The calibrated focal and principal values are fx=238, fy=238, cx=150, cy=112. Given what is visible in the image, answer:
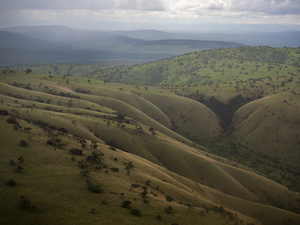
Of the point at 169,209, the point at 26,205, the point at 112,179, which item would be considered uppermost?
the point at 26,205

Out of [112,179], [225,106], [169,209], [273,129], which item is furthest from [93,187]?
[225,106]

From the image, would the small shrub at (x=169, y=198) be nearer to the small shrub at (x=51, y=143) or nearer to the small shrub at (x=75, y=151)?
the small shrub at (x=75, y=151)

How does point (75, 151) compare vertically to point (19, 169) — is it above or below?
below

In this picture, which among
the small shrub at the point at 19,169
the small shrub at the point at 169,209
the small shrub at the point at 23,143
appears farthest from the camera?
the small shrub at the point at 23,143

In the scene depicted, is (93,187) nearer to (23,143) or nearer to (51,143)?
(23,143)

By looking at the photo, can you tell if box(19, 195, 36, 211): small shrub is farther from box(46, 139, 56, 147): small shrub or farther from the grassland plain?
box(46, 139, 56, 147): small shrub

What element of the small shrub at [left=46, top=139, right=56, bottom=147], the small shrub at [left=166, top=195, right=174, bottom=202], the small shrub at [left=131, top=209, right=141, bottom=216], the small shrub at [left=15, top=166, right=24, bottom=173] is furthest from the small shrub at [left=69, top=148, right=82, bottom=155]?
the small shrub at [left=131, top=209, right=141, bottom=216]

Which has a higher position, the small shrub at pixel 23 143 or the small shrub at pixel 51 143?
the small shrub at pixel 23 143

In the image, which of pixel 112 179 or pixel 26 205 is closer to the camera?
pixel 26 205

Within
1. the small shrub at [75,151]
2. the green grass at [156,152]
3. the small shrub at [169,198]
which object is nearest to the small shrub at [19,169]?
the green grass at [156,152]

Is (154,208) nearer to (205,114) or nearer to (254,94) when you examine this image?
(205,114)
